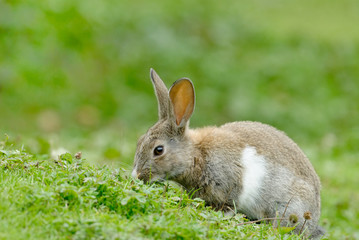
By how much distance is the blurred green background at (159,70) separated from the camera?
45.5ft

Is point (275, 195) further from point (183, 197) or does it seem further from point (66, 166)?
point (66, 166)

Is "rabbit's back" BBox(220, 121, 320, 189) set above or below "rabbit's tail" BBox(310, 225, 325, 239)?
above

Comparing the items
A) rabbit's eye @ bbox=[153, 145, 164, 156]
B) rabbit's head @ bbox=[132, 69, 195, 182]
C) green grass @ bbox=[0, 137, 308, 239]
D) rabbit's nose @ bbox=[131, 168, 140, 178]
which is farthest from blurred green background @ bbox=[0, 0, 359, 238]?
green grass @ bbox=[0, 137, 308, 239]

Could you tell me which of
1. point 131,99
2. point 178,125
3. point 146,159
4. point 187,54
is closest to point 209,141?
point 178,125

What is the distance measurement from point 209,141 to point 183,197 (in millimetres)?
1465

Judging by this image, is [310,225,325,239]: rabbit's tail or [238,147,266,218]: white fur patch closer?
[238,147,266,218]: white fur patch

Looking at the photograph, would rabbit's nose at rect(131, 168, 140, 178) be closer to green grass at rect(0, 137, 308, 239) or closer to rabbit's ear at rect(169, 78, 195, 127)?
green grass at rect(0, 137, 308, 239)

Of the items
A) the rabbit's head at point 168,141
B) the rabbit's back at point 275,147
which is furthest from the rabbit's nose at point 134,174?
the rabbit's back at point 275,147

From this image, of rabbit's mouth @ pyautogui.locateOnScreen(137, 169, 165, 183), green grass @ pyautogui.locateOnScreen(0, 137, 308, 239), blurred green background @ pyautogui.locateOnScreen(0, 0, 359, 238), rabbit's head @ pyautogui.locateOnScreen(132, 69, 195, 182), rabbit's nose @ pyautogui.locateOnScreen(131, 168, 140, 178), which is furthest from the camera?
blurred green background @ pyautogui.locateOnScreen(0, 0, 359, 238)

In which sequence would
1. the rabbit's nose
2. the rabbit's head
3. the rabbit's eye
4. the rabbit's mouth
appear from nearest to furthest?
1. the rabbit's nose
2. the rabbit's mouth
3. the rabbit's head
4. the rabbit's eye

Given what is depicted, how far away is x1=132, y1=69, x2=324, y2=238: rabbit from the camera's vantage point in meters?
6.55

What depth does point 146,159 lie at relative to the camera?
650 centimetres

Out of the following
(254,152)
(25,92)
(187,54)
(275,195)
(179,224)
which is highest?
(187,54)

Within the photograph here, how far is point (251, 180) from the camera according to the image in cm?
663
